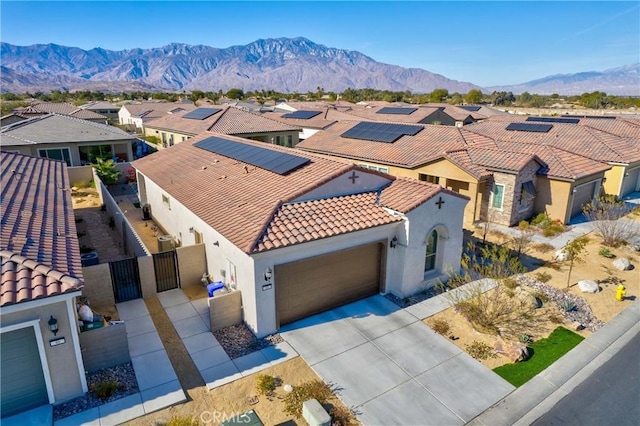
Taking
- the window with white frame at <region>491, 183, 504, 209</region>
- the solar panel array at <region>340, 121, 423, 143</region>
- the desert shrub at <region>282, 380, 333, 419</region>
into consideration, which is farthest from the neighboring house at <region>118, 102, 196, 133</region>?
the desert shrub at <region>282, 380, 333, 419</region>

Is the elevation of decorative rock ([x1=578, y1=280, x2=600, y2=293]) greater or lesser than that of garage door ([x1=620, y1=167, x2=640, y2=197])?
lesser

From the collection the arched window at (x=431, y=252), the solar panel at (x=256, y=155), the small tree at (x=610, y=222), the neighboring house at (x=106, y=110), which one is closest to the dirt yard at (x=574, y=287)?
the small tree at (x=610, y=222)

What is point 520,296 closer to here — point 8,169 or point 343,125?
point 8,169

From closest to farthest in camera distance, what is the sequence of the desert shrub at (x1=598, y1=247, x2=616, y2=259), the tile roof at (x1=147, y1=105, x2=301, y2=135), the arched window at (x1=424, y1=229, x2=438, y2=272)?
A: the arched window at (x1=424, y1=229, x2=438, y2=272) → the desert shrub at (x1=598, y1=247, x2=616, y2=259) → the tile roof at (x1=147, y1=105, x2=301, y2=135)

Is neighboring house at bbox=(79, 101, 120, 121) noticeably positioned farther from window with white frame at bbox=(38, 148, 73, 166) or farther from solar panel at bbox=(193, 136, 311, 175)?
solar panel at bbox=(193, 136, 311, 175)

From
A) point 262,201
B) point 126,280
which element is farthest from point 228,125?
point 126,280

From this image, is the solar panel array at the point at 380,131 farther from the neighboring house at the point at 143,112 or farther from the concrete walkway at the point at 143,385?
the neighboring house at the point at 143,112

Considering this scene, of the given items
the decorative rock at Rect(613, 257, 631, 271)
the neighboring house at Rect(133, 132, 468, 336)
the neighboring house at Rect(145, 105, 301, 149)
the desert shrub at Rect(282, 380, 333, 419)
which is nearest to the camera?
the desert shrub at Rect(282, 380, 333, 419)

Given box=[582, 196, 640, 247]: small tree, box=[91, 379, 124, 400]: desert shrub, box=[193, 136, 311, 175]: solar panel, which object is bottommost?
box=[91, 379, 124, 400]: desert shrub
